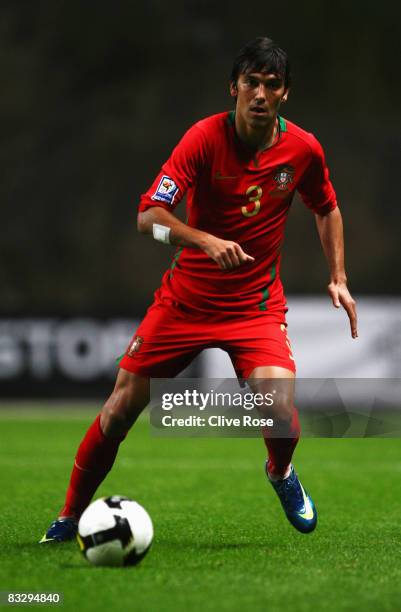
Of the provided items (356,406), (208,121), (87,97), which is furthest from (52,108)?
(208,121)

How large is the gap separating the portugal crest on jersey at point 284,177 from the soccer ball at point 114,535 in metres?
1.58

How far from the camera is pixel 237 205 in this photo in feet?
16.0

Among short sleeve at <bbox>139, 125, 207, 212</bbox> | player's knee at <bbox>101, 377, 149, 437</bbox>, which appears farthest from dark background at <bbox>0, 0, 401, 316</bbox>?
short sleeve at <bbox>139, 125, 207, 212</bbox>

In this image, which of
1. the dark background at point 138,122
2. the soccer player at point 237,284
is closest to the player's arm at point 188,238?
the soccer player at point 237,284

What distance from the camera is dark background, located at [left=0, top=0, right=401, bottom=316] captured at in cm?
1453

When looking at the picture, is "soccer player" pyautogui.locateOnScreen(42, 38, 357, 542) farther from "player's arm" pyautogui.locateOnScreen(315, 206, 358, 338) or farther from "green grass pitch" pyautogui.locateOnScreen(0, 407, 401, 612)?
"green grass pitch" pyautogui.locateOnScreen(0, 407, 401, 612)

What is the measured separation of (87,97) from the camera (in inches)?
665

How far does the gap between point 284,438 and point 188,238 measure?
3.33 feet

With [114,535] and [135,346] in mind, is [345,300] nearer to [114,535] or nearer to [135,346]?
[135,346]

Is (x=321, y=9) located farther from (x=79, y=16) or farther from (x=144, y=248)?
(x=144, y=248)

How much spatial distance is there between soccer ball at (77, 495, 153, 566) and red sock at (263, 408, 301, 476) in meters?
0.83

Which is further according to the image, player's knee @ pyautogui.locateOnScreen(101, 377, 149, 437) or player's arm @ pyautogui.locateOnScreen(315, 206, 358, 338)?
player's arm @ pyautogui.locateOnScreen(315, 206, 358, 338)

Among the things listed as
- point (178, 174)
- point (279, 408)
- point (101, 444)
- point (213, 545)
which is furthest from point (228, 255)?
point (213, 545)

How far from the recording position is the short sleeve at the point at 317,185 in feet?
16.6
